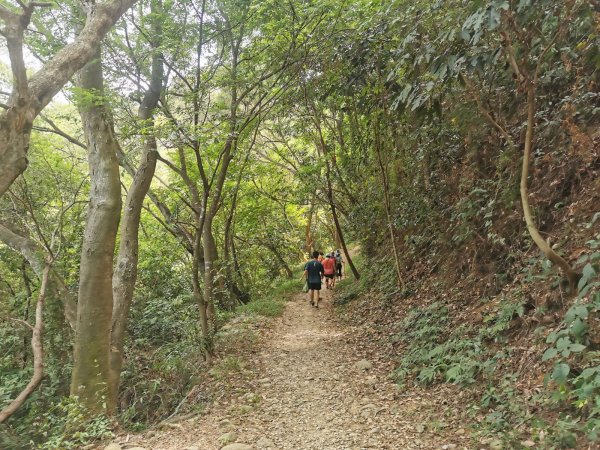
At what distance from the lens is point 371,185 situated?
513 inches

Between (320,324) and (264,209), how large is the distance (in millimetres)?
8995

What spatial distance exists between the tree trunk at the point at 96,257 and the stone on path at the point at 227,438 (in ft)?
→ 7.84

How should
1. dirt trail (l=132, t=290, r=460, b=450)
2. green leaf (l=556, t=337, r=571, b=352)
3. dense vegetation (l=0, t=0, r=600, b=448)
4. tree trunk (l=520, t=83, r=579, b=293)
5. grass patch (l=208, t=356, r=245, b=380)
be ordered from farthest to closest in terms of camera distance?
grass patch (l=208, t=356, r=245, b=380) → dirt trail (l=132, t=290, r=460, b=450) → tree trunk (l=520, t=83, r=579, b=293) → dense vegetation (l=0, t=0, r=600, b=448) → green leaf (l=556, t=337, r=571, b=352)

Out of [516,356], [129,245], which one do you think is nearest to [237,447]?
[516,356]

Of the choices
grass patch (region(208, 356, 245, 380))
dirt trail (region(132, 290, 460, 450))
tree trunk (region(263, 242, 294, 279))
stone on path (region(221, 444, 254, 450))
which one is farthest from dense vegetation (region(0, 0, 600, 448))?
tree trunk (region(263, 242, 294, 279))

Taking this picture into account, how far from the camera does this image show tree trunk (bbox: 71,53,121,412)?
6.29 metres

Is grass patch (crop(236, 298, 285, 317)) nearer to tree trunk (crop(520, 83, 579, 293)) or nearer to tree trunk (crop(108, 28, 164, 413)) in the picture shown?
tree trunk (crop(108, 28, 164, 413))

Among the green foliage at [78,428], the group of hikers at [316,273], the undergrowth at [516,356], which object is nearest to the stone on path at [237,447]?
the green foliage at [78,428]

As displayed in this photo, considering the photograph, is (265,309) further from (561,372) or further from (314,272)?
(561,372)

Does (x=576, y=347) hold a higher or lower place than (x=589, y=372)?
higher

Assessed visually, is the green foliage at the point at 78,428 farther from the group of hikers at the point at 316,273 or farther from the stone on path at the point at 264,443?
the group of hikers at the point at 316,273

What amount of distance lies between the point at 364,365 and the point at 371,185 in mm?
7156

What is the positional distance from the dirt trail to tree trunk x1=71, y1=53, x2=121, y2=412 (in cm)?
171

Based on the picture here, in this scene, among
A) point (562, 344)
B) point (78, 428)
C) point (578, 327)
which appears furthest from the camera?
point (78, 428)
